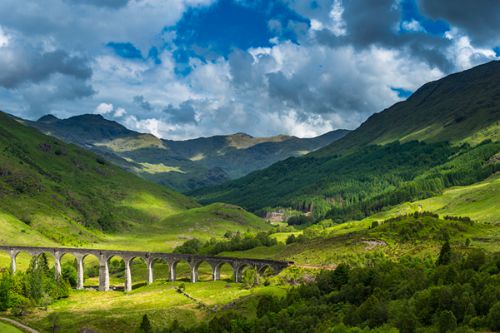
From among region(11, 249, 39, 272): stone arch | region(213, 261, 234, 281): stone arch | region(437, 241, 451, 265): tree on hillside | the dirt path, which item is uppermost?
region(11, 249, 39, 272): stone arch

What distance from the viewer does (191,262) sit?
155 m

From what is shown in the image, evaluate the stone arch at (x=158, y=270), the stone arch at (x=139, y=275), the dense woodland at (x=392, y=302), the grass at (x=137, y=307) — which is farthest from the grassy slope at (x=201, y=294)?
the dense woodland at (x=392, y=302)

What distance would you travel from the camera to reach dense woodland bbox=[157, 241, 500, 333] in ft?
208

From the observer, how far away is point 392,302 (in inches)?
2963

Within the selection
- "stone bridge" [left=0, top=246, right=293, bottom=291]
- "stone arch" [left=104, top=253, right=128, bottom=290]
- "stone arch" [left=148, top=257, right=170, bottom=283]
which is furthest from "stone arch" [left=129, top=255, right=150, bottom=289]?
"stone arch" [left=104, top=253, right=128, bottom=290]

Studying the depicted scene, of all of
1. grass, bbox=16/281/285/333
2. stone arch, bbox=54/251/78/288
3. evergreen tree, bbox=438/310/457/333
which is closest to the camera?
evergreen tree, bbox=438/310/457/333

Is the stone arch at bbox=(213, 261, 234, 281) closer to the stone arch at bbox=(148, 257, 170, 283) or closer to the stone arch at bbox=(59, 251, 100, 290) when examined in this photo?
the stone arch at bbox=(148, 257, 170, 283)

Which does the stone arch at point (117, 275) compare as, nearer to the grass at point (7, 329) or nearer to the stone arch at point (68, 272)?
the stone arch at point (68, 272)

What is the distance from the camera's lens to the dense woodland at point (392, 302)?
63.5 m

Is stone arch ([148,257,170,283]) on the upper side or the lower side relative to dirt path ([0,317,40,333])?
upper

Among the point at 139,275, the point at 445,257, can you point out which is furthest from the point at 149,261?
the point at 445,257

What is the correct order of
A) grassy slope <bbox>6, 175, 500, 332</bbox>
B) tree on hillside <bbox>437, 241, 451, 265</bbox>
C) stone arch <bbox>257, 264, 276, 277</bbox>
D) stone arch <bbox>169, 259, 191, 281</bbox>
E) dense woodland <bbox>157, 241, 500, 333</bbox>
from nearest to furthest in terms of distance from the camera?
dense woodland <bbox>157, 241, 500, 333</bbox> < tree on hillside <bbox>437, 241, 451, 265</bbox> < grassy slope <bbox>6, 175, 500, 332</bbox> < stone arch <bbox>257, 264, 276, 277</bbox> < stone arch <bbox>169, 259, 191, 281</bbox>

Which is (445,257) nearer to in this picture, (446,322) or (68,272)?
(446,322)

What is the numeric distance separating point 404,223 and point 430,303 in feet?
Answer: 255
